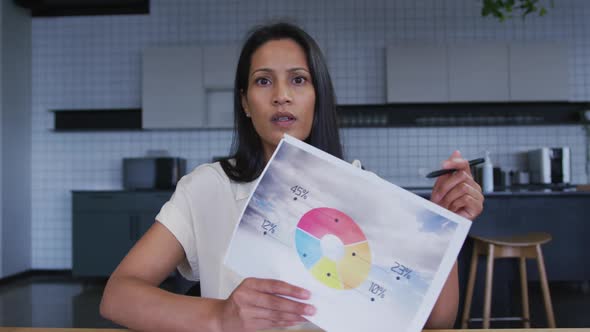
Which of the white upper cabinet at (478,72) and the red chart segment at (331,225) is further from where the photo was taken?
the white upper cabinet at (478,72)

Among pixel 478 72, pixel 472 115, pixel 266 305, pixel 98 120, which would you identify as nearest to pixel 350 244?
pixel 266 305

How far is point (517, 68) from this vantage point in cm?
407

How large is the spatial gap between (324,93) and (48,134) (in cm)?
453

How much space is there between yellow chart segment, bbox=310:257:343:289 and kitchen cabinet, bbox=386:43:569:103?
3745 millimetres

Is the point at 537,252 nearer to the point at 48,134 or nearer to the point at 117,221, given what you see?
the point at 117,221

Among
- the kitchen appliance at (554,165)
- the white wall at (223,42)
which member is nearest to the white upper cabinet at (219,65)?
the white wall at (223,42)

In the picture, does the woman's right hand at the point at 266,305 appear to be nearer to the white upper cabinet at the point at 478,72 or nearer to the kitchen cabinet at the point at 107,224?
the kitchen cabinet at the point at 107,224

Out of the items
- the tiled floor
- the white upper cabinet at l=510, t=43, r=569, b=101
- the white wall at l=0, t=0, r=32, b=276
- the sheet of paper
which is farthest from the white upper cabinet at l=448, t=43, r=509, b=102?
the white wall at l=0, t=0, r=32, b=276

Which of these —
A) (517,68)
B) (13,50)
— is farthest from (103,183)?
(517,68)

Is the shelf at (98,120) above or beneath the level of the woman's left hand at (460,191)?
above

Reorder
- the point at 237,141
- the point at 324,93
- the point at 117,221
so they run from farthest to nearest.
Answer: the point at 117,221
the point at 237,141
the point at 324,93

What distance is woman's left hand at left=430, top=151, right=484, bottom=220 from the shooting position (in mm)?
674

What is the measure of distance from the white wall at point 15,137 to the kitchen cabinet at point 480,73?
3.71 metres

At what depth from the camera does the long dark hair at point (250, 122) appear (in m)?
1.01
